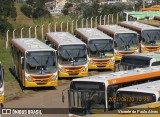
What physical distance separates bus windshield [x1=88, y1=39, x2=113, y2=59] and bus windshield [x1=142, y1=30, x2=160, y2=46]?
3.52 meters

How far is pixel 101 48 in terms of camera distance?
91.0 feet

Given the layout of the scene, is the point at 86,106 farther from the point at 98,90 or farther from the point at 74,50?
the point at 74,50

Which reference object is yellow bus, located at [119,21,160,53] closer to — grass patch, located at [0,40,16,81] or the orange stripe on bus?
grass patch, located at [0,40,16,81]

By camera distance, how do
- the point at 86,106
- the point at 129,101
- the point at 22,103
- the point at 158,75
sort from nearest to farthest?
the point at 129,101, the point at 86,106, the point at 158,75, the point at 22,103

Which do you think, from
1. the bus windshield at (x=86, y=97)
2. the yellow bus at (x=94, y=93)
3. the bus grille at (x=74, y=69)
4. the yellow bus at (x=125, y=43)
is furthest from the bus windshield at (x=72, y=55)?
the bus windshield at (x=86, y=97)

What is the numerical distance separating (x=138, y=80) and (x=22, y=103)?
21.2 feet

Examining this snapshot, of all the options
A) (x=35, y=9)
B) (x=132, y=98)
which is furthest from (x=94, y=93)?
(x=35, y=9)

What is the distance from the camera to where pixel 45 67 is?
23.7 meters

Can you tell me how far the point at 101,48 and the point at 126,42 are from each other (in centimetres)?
237

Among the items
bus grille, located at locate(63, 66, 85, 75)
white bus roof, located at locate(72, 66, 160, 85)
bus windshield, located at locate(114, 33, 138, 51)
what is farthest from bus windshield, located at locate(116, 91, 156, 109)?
bus windshield, located at locate(114, 33, 138, 51)

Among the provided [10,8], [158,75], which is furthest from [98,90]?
[10,8]

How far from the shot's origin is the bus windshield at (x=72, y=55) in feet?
84.4

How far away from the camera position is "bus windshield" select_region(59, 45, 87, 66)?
25719mm

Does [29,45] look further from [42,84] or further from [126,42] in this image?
[126,42]
